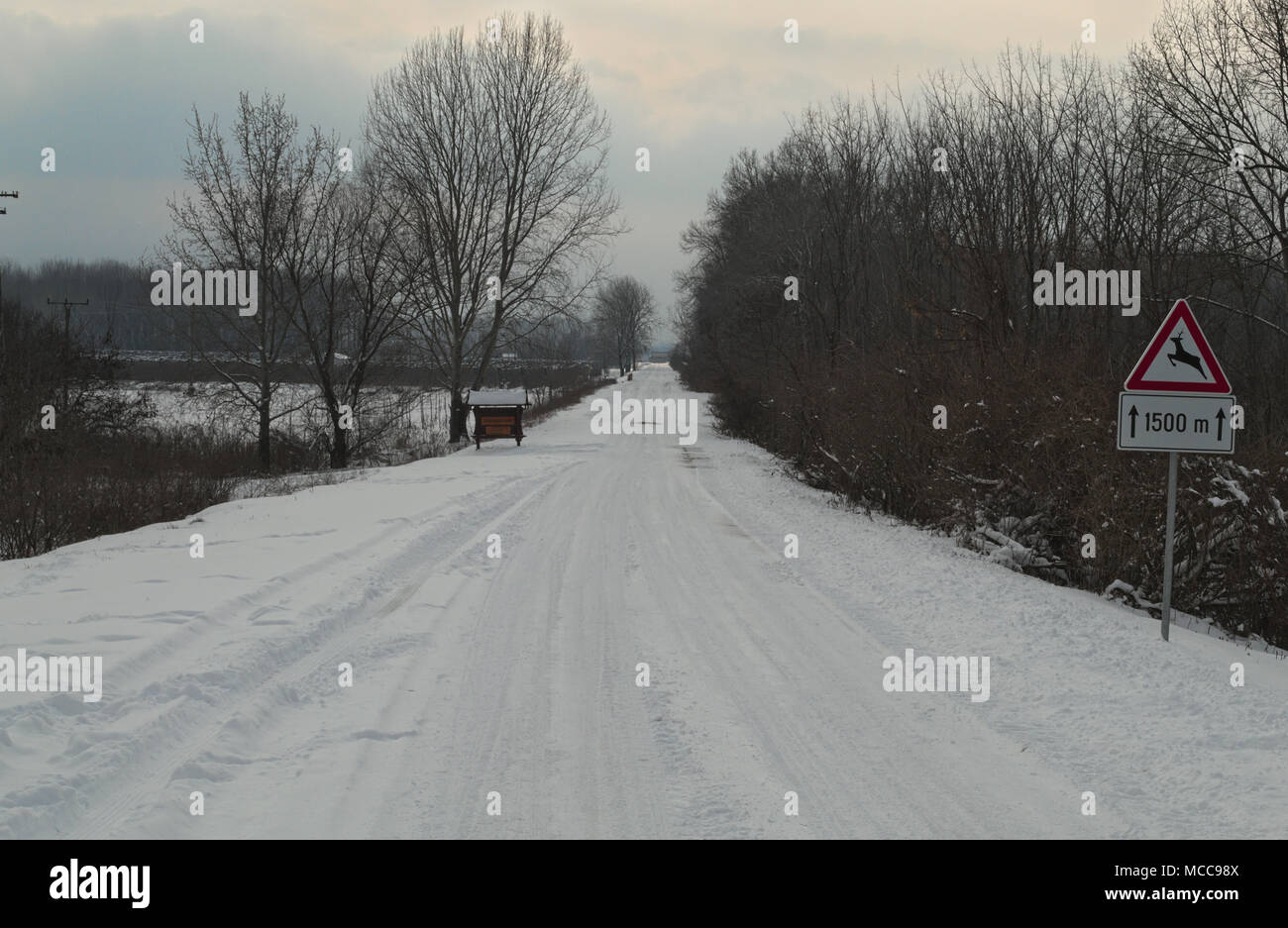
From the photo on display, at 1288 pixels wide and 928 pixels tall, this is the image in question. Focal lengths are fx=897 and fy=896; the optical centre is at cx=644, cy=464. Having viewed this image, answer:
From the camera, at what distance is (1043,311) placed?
1766 cm

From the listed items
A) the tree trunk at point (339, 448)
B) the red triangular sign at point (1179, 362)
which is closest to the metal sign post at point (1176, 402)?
the red triangular sign at point (1179, 362)

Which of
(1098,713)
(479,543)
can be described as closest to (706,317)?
(479,543)

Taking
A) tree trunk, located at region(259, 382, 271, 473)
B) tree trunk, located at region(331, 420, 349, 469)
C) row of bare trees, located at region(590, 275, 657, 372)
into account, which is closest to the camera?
tree trunk, located at region(259, 382, 271, 473)

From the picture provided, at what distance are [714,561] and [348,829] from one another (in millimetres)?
7446

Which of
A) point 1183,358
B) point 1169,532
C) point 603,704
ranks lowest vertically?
point 603,704

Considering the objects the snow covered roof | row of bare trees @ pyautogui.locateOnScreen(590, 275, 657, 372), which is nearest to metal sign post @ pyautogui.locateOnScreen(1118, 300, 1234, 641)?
the snow covered roof

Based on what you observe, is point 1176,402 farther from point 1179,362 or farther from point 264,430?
point 264,430

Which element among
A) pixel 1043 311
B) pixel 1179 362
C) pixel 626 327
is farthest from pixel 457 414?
pixel 626 327

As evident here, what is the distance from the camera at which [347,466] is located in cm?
3031

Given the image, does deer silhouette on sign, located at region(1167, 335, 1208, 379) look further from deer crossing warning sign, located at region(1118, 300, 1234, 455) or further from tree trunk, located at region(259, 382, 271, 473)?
tree trunk, located at region(259, 382, 271, 473)

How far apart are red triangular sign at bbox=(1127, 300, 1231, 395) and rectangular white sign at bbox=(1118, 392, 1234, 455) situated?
81 millimetres

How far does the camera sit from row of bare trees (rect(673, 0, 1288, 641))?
972 cm

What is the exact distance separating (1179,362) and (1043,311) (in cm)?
1063
